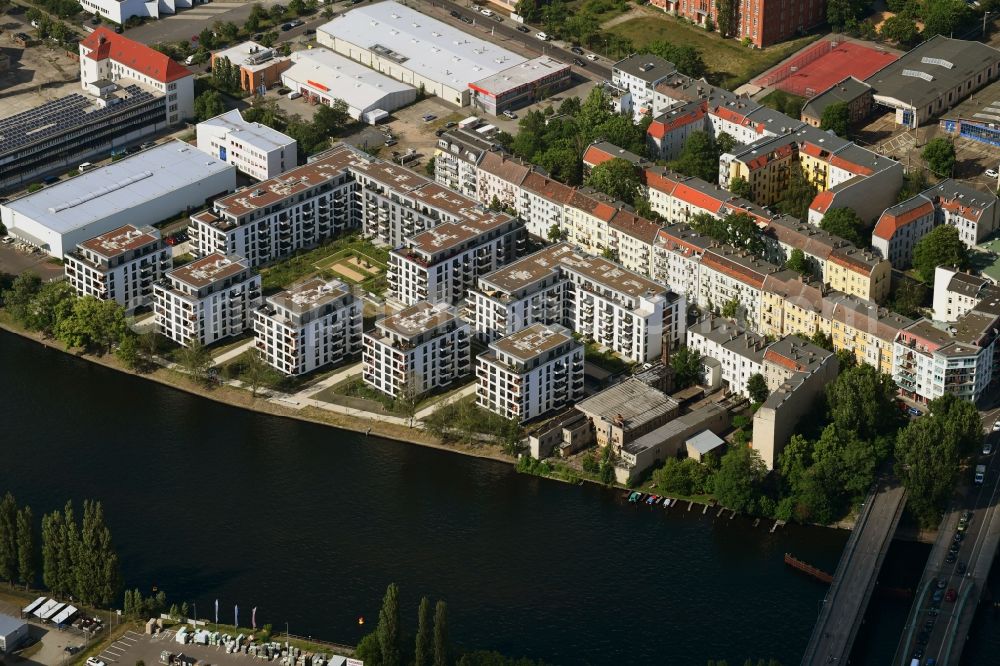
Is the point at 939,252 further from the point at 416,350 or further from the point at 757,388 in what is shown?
the point at 416,350

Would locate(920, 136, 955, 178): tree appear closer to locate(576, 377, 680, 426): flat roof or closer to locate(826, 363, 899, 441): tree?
locate(826, 363, 899, 441): tree

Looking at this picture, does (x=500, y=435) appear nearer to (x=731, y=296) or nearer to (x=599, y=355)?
(x=599, y=355)

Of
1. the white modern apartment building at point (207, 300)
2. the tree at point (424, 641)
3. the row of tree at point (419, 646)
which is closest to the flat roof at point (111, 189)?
the white modern apartment building at point (207, 300)

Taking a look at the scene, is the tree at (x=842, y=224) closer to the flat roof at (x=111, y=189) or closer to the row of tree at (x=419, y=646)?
the flat roof at (x=111, y=189)

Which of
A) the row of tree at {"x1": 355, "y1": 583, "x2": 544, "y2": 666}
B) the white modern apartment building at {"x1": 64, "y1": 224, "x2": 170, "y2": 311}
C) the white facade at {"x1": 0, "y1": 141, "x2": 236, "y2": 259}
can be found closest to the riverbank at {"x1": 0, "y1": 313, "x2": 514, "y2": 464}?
the white modern apartment building at {"x1": 64, "y1": 224, "x2": 170, "y2": 311}

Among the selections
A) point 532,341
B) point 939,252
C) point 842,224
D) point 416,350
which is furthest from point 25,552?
point 939,252

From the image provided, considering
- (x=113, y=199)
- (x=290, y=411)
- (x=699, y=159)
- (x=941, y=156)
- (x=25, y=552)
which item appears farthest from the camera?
(x=941, y=156)
